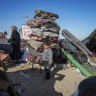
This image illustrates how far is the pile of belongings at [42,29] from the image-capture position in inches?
273

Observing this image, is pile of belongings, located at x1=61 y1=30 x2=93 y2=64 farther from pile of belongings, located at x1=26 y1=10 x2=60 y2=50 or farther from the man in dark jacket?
the man in dark jacket

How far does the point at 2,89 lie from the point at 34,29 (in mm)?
5874

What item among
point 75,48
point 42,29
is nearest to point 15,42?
point 42,29

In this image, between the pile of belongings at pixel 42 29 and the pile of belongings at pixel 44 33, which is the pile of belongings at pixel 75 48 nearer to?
the pile of belongings at pixel 44 33

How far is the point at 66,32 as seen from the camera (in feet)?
24.0

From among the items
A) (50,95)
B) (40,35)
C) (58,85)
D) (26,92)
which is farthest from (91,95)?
(40,35)

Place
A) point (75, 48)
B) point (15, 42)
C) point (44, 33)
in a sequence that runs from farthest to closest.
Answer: point (75, 48)
point (44, 33)
point (15, 42)

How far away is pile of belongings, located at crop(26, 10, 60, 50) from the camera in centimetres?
695

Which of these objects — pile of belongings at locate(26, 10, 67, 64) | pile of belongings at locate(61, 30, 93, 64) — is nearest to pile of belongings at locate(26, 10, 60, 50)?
pile of belongings at locate(26, 10, 67, 64)

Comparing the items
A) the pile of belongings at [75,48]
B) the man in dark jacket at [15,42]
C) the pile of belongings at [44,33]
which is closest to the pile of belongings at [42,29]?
the pile of belongings at [44,33]

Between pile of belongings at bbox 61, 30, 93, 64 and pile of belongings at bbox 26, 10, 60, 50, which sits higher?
pile of belongings at bbox 26, 10, 60, 50

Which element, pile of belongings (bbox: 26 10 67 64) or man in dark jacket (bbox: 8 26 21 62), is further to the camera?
pile of belongings (bbox: 26 10 67 64)

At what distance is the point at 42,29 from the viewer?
7055 millimetres

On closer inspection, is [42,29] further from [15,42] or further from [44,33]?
[15,42]
